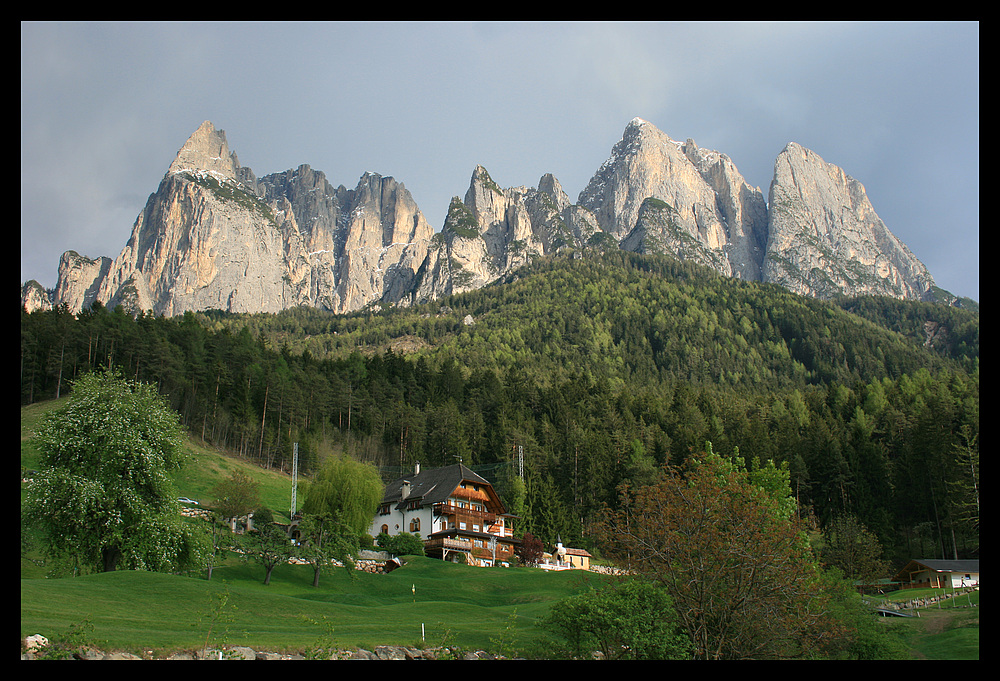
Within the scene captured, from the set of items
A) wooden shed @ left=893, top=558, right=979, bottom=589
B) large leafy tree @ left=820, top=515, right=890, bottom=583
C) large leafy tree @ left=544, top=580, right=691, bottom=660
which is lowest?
wooden shed @ left=893, top=558, right=979, bottom=589

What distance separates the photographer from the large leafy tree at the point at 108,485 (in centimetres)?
3002

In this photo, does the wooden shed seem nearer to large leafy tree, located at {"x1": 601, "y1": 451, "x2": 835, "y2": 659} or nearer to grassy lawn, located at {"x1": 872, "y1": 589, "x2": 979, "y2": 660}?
grassy lawn, located at {"x1": 872, "y1": 589, "x2": 979, "y2": 660}

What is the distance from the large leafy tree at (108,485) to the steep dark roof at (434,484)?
3517 cm

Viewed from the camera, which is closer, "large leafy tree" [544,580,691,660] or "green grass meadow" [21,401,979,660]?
"large leafy tree" [544,580,691,660]

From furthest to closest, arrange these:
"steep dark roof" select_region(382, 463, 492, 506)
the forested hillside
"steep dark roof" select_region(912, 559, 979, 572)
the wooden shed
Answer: the forested hillside < "steep dark roof" select_region(382, 463, 492, 506) < "steep dark roof" select_region(912, 559, 979, 572) < the wooden shed

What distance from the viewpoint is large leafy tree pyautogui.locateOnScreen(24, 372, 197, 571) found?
30.0 meters

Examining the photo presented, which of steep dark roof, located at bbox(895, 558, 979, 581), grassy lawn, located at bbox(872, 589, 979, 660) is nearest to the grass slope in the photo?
grassy lawn, located at bbox(872, 589, 979, 660)

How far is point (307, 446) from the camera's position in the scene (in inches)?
3337

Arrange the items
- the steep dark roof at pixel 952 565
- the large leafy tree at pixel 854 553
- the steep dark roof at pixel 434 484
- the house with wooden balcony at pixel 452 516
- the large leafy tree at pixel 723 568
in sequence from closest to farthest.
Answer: the large leafy tree at pixel 723 568 < the steep dark roof at pixel 952 565 < the large leafy tree at pixel 854 553 < the house with wooden balcony at pixel 452 516 < the steep dark roof at pixel 434 484

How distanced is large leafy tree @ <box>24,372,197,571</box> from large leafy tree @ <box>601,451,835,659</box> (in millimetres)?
23687

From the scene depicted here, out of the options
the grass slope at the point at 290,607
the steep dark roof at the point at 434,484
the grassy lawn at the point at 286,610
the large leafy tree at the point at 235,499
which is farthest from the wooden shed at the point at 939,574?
the large leafy tree at the point at 235,499

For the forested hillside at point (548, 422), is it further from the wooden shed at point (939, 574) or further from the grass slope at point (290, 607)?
the grass slope at point (290, 607)
